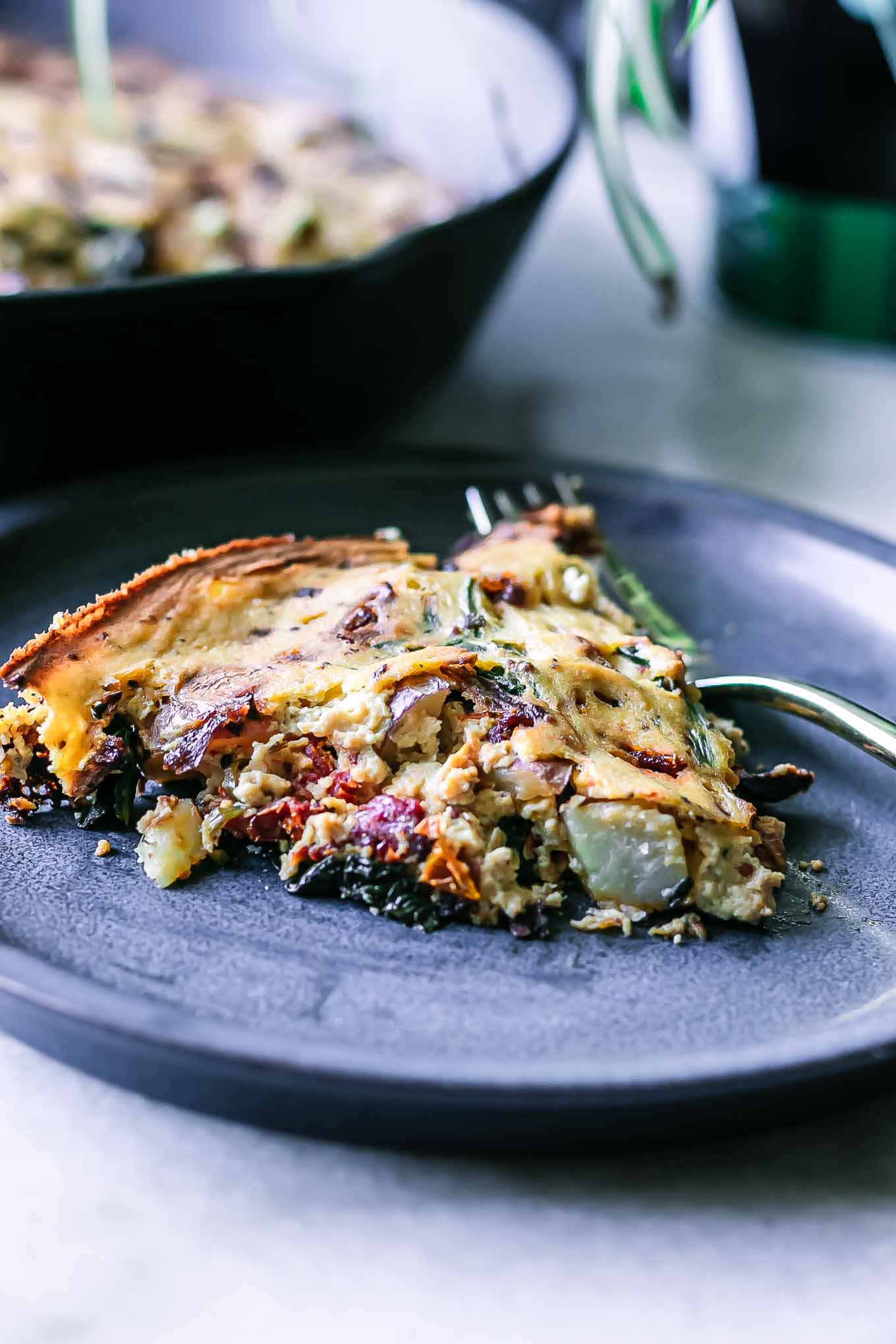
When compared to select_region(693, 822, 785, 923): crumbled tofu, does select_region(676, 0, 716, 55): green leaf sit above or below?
above

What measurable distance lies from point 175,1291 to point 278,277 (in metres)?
1.69

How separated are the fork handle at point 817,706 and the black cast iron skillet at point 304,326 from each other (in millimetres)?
1043

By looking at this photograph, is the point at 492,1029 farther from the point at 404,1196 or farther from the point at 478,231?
the point at 478,231

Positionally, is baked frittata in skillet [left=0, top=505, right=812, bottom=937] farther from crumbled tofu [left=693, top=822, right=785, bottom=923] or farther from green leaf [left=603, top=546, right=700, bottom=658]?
green leaf [left=603, top=546, right=700, bottom=658]

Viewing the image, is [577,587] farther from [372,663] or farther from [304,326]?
[304,326]

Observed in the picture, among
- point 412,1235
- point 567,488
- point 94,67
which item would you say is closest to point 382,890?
point 412,1235

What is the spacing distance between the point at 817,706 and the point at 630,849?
417 mm

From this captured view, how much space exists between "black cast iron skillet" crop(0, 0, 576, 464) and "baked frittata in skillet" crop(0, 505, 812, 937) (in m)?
0.61

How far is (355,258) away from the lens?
8.34 feet

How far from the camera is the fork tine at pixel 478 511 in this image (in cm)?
242

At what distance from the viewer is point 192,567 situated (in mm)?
2047

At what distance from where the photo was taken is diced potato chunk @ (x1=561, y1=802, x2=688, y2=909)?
5.54 ft

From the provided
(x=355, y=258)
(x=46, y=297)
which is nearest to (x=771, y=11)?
(x=355, y=258)

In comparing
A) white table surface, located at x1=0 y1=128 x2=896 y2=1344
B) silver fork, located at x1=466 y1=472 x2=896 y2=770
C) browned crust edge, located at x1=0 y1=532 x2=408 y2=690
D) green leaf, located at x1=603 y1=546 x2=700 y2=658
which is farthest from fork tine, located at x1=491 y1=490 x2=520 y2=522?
white table surface, located at x1=0 y1=128 x2=896 y2=1344
